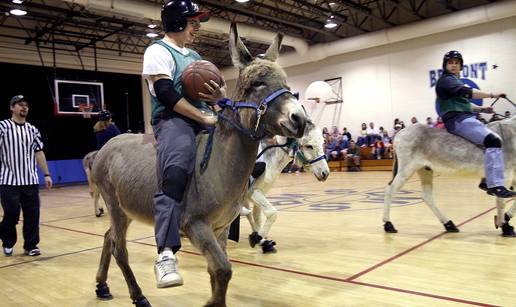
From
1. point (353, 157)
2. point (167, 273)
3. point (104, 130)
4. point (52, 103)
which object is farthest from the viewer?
point (52, 103)

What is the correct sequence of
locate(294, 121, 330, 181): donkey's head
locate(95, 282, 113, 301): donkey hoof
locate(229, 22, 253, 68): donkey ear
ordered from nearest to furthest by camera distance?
locate(229, 22, 253, 68): donkey ear, locate(95, 282, 113, 301): donkey hoof, locate(294, 121, 330, 181): donkey's head

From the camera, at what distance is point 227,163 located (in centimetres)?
274

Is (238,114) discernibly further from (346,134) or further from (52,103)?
(52,103)

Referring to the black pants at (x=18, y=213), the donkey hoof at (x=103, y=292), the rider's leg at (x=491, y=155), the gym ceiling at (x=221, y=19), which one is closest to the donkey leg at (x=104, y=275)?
the donkey hoof at (x=103, y=292)

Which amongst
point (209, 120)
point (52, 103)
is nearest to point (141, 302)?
point (209, 120)

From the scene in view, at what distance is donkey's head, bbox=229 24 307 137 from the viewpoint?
7.84 feet

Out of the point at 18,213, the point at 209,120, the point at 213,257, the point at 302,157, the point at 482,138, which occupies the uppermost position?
the point at 209,120

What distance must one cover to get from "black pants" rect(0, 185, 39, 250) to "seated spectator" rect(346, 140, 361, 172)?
51.3 feet

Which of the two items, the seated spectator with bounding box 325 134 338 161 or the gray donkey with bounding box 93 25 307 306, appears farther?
the seated spectator with bounding box 325 134 338 161

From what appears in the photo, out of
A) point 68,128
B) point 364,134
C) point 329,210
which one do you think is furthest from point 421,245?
point 68,128

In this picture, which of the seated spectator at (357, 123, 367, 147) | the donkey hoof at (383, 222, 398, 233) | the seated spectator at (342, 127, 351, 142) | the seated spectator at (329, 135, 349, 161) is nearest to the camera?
the donkey hoof at (383, 222, 398, 233)

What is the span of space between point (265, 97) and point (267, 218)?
3.28 metres

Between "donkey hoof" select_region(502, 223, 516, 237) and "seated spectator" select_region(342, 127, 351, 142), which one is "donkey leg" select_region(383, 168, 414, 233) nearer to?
"donkey hoof" select_region(502, 223, 516, 237)

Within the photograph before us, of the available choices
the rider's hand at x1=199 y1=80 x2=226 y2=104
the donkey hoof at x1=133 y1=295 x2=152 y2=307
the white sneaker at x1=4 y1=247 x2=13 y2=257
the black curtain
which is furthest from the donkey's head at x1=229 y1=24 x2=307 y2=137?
the black curtain
